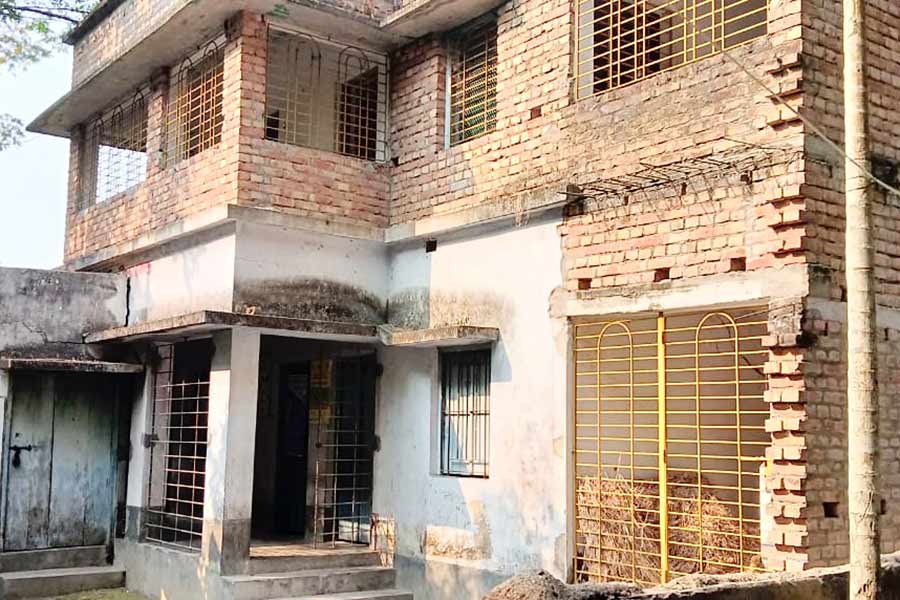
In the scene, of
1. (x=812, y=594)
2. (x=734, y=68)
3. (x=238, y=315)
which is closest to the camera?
(x=812, y=594)

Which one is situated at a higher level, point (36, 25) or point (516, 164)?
point (36, 25)

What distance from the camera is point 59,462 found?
1113 centimetres

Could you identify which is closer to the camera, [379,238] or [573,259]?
[573,259]

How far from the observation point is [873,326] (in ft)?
14.1

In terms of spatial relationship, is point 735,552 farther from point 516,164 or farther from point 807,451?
point 516,164

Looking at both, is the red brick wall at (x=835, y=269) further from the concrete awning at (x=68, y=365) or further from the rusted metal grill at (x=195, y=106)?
the concrete awning at (x=68, y=365)

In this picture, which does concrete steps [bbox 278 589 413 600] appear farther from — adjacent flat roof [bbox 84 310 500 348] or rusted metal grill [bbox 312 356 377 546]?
adjacent flat roof [bbox 84 310 500 348]

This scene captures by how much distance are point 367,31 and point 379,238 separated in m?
2.28

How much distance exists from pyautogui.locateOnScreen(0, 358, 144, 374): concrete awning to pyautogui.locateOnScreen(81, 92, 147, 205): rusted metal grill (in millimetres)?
2438

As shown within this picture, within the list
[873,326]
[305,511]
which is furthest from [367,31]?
[873,326]

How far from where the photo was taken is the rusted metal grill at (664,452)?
7477 millimetres

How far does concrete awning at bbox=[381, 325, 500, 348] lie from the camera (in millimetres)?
9000

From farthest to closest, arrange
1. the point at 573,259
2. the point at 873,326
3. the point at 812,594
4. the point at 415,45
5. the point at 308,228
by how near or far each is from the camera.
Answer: the point at 415,45
the point at 308,228
the point at 573,259
the point at 812,594
the point at 873,326

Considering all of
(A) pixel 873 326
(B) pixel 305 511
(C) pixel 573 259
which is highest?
(C) pixel 573 259
